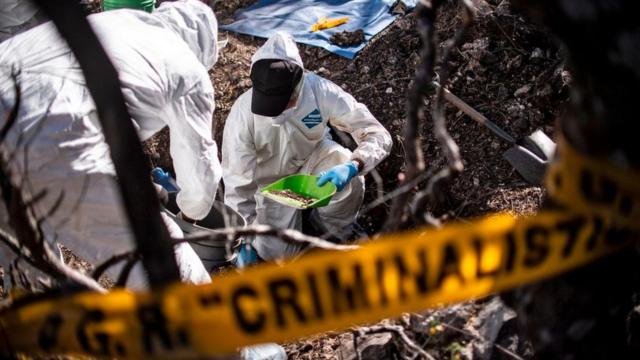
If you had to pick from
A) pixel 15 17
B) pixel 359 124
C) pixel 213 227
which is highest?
pixel 15 17

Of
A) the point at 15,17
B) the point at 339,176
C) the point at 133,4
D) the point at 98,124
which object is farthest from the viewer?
the point at 15,17

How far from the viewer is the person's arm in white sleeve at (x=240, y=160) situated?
4.07 meters

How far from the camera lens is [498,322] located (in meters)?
2.53

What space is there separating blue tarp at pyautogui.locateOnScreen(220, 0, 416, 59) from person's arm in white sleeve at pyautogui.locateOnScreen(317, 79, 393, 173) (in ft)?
3.98

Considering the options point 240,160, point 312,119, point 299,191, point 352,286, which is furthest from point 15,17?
point 352,286

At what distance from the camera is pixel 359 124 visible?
13.6 feet

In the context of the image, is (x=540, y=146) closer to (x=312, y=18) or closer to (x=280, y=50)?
(x=280, y=50)

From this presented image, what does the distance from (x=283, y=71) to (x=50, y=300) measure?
247 cm

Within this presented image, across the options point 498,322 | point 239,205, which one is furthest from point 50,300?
point 239,205

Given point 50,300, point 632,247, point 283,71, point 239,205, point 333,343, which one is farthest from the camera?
point 239,205

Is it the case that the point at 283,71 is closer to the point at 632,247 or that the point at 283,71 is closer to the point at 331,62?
the point at 331,62

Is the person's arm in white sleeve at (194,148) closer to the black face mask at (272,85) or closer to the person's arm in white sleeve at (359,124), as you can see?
the black face mask at (272,85)

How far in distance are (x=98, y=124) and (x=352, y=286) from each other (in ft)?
6.43

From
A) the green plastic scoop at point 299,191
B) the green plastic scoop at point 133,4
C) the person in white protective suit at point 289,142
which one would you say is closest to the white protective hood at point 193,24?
the person in white protective suit at point 289,142
